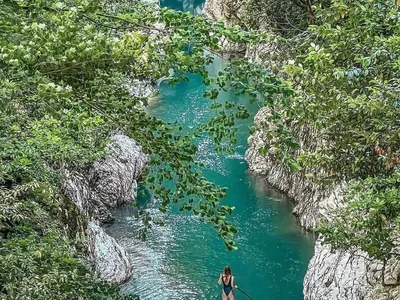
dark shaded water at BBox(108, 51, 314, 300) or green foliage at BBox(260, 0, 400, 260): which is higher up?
green foliage at BBox(260, 0, 400, 260)

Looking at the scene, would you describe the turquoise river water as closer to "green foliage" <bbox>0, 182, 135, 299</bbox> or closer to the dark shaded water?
the dark shaded water

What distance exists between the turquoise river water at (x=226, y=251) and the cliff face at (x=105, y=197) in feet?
1.86

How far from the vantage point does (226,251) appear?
59.6 feet

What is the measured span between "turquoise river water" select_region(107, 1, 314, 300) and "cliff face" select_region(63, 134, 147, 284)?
22.3 inches

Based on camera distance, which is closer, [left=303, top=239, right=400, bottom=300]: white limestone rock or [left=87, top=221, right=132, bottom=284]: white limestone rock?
[left=303, top=239, right=400, bottom=300]: white limestone rock

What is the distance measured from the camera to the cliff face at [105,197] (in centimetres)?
1345

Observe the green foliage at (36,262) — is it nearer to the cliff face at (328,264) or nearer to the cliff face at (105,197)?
the cliff face at (105,197)

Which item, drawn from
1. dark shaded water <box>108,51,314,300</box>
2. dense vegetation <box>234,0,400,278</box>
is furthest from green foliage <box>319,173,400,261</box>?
dark shaded water <box>108,51,314,300</box>

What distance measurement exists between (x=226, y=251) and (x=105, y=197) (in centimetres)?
509

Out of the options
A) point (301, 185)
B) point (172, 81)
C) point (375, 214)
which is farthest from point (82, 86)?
point (301, 185)

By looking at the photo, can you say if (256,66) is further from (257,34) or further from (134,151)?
(134,151)

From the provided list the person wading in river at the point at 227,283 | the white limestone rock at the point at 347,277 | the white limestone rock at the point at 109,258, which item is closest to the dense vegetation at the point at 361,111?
the white limestone rock at the point at 347,277

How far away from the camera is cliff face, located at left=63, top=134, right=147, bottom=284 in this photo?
13.5 meters

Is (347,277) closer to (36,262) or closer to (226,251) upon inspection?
(226,251)
